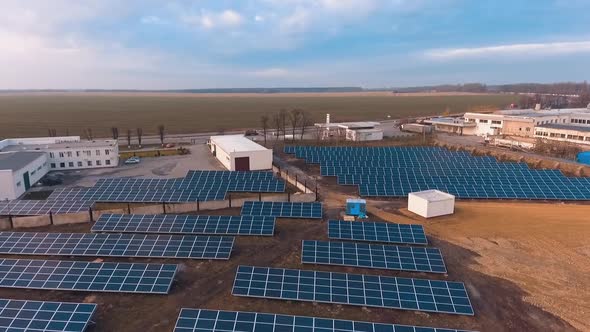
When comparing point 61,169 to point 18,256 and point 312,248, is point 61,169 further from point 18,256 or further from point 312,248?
point 312,248

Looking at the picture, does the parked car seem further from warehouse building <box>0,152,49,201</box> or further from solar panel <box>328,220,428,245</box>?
solar panel <box>328,220,428,245</box>

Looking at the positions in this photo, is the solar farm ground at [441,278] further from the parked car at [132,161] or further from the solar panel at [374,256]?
the parked car at [132,161]

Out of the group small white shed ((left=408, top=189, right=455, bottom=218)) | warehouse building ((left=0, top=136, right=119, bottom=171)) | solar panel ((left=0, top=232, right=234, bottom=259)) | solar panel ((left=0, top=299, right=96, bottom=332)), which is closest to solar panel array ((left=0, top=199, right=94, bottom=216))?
solar panel ((left=0, top=232, right=234, bottom=259))

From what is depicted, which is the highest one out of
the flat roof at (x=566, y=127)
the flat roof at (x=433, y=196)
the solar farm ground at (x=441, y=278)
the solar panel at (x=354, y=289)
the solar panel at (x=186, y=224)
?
the flat roof at (x=566, y=127)

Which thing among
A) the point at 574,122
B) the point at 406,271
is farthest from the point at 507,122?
the point at 406,271

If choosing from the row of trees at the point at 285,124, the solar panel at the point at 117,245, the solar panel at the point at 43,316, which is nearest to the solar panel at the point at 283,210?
the solar panel at the point at 117,245
